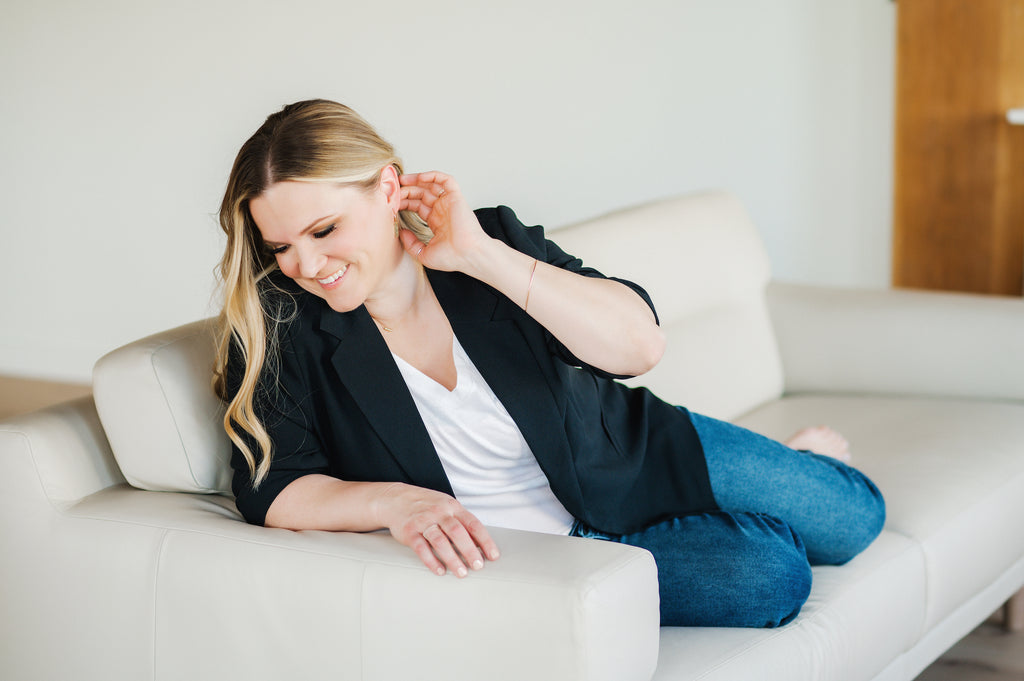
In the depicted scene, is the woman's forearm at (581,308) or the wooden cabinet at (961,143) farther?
the wooden cabinet at (961,143)

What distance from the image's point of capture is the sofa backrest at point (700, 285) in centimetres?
221

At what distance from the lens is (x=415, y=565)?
1217mm

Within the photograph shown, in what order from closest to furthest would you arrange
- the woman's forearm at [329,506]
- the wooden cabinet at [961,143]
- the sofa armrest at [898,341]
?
the woman's forearm at [329,506]
the sofa armrest at [898,341]
the wooden cabinet at [961,143]

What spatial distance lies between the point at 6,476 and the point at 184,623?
0.33 metres

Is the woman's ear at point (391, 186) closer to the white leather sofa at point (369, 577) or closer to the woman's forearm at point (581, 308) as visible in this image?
the woman's forearm at point (581, 308)

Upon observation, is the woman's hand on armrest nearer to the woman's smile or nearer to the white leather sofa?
the white leather sofa

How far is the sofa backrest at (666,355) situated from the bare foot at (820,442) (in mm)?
306

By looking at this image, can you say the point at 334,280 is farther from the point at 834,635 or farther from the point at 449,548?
the point at 834,635

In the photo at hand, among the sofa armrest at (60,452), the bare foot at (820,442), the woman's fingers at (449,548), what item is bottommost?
the bare foot at (820,442)

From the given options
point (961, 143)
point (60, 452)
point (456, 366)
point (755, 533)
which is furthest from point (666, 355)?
point (961, 143)

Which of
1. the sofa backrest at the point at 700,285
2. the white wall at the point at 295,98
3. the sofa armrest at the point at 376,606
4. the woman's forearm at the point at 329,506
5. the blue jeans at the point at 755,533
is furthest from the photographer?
the sofa backrest at the point at 700,285

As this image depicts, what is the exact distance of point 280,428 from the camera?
142 centimetres

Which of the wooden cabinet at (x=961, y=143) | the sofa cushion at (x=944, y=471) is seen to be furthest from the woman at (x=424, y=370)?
the wooden cabinet at (x=961, y=143)

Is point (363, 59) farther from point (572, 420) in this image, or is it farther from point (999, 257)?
point (999, 257)
